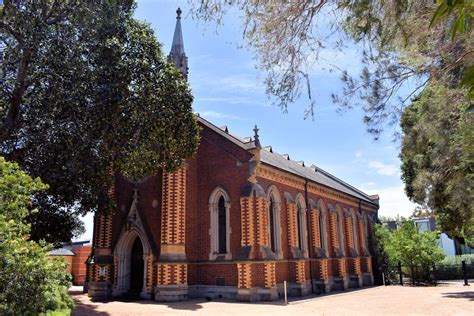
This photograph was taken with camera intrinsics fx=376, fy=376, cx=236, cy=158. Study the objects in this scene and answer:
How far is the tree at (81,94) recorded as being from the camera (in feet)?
43.2

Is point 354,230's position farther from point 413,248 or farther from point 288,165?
point 288,165

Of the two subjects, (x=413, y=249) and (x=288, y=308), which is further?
(x=413, y=249)

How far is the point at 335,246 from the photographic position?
2942cm

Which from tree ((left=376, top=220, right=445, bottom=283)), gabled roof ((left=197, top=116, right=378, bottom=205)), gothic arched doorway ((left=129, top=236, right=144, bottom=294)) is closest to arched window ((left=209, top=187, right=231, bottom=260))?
gabled roof ((left=197, top=116, right=378, bottom=205))

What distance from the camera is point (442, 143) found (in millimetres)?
11500

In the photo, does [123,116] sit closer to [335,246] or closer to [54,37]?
[54,37]

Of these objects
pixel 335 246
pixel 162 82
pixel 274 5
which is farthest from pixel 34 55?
pixel 335 246

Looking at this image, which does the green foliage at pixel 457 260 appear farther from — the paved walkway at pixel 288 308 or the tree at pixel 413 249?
the paved walkway at pixel 288 308

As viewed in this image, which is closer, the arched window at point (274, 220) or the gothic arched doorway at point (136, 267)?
the gothic arched doorway at point (136, 267)

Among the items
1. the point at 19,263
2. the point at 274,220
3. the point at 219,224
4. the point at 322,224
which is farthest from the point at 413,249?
the point at 19,263

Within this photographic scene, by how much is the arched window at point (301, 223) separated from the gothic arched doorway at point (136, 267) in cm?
1042

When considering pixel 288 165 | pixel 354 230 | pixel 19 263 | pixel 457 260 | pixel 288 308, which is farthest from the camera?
pixel 457 260

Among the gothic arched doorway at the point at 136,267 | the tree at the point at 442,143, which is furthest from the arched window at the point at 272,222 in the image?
the tree at the point at 442,143

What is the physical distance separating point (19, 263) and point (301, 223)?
21.5 m
